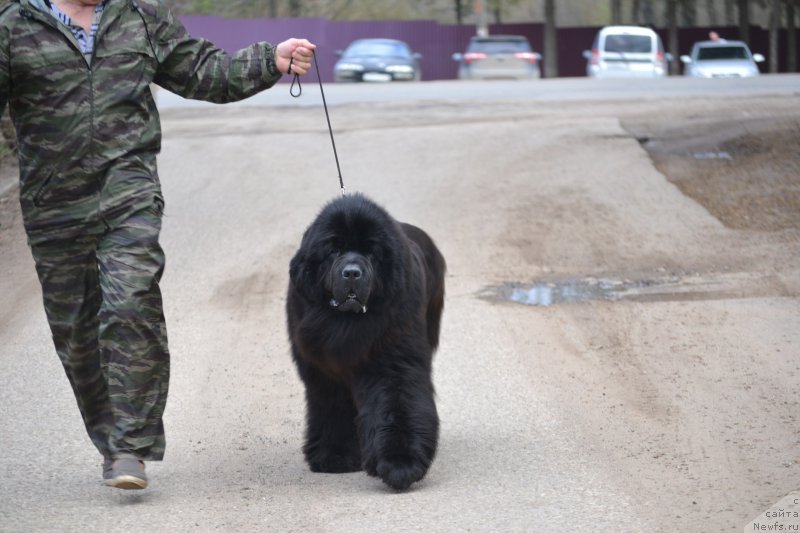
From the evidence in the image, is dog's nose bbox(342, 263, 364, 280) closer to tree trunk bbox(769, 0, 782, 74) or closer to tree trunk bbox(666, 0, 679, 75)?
tree trunk bbox(769, 0, 782, 74)

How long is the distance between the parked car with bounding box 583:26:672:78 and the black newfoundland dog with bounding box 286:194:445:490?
2684cm

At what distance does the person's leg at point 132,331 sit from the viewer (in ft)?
Result: 16.7

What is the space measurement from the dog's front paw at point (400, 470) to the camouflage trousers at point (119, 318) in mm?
955

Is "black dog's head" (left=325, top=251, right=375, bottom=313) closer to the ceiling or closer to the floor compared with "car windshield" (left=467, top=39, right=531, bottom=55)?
closer to the ceiling

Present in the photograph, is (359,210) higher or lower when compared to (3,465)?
higher

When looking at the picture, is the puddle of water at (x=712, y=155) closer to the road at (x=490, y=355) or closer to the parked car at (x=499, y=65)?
the road at (x=490, y=355)

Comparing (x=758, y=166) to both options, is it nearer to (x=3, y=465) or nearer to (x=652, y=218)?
(x=652, y=218)

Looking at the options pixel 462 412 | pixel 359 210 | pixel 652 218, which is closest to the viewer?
pixel 359 210

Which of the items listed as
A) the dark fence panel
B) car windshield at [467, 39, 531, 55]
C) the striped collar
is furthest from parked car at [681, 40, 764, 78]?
the striped collar

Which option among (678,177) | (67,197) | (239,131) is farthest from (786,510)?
(239,131)

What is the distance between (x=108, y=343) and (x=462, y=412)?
8.22 ft

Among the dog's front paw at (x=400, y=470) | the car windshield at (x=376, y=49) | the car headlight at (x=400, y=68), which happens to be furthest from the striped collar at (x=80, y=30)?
the car windshield at (x=376, y=49)

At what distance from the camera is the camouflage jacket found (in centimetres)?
505

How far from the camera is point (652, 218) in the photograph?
38.7ft
